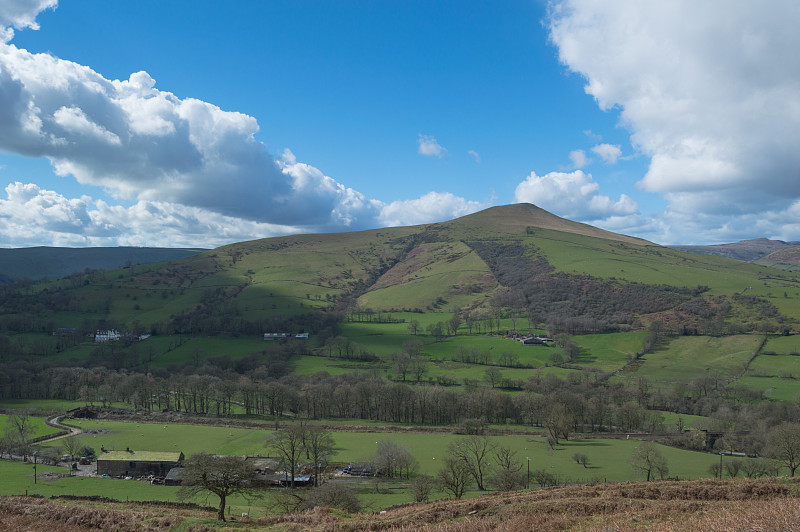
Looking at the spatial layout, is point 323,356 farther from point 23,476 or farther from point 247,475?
point 247,475

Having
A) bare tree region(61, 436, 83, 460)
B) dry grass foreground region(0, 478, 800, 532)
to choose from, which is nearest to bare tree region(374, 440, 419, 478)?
dry grass foreground region(0, 478, 800, 532)

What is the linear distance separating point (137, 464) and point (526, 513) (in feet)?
195

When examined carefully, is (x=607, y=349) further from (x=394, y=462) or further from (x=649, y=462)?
(x=394, y=462)

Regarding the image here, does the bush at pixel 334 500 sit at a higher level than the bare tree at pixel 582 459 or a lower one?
higher

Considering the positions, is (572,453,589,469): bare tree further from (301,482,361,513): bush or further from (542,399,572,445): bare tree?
(301,482,361,513): bush

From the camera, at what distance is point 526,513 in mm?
26719

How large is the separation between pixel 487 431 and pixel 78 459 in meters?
67.2

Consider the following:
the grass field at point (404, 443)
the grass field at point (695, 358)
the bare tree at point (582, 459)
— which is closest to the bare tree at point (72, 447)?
the grass field at point (404, 443)

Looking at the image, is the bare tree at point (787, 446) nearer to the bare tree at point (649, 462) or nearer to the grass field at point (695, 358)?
the bare tree at point (649, 462)

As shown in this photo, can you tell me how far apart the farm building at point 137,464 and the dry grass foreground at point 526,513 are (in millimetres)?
29522

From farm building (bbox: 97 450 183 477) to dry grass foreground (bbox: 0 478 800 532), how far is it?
96.9 feet

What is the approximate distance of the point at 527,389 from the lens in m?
107

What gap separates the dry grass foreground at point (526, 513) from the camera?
23.9m

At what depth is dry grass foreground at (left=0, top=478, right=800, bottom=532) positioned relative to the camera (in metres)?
23.9
